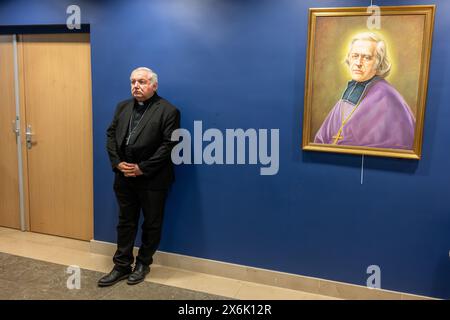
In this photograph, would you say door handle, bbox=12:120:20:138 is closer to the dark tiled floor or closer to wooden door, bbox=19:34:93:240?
wooden door, bbox=19:34:93:240

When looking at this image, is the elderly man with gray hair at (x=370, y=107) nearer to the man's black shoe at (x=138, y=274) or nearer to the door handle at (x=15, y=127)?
the man's black shoe at (x=138, y=274)

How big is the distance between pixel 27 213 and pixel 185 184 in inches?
69.1

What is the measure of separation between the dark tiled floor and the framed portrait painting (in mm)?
1366

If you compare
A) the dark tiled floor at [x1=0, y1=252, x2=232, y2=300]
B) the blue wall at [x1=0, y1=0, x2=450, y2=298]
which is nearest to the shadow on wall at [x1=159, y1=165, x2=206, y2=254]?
the blue wall at [x1=0, y1=0, x2=450, y2=298]

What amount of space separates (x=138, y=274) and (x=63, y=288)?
50 centimetres

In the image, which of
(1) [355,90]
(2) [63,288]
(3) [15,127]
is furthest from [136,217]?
(1) [355,90]

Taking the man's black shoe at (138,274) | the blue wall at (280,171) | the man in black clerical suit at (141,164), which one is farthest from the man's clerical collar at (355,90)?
the man's black shoe at (138,274)

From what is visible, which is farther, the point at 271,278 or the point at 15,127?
the point at 15,127

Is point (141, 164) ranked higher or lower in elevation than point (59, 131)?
lower

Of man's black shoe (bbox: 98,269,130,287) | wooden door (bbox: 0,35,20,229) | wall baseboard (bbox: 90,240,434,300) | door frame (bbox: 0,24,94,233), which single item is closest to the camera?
wall baseboard (bbox: 90,240,434,300)

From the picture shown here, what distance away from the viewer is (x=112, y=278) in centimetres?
279

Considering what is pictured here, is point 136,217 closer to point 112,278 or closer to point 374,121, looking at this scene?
point 112,278

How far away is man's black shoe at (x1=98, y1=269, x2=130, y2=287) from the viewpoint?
2.75 m

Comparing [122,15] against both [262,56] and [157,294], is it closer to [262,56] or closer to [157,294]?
[262,56]
